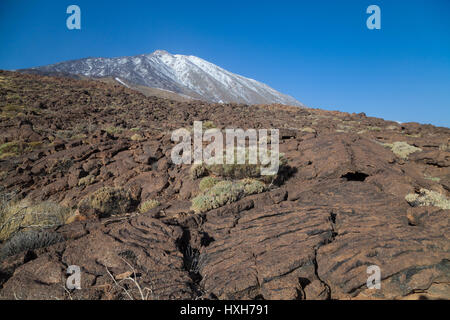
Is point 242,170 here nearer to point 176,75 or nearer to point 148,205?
point 148,205

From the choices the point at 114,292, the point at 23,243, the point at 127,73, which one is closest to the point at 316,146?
the point at 114,292

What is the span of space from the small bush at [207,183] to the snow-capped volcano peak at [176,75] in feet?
274

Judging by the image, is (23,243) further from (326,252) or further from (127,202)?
(326,252)

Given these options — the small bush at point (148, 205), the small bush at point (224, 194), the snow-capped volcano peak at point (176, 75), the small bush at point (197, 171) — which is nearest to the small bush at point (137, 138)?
the small bush at point (197, 171)

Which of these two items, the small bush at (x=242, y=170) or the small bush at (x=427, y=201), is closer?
the small bush at (x=427, y=201)

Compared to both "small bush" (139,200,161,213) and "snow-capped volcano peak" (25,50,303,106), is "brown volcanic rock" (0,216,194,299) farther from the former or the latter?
"snow-capped volcano peak" (25,50,303,106)

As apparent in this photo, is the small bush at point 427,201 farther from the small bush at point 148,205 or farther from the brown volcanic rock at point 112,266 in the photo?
the small bush at point 148,205

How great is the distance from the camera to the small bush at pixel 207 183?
20.2 ft

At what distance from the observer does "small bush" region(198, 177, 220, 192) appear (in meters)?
6.15

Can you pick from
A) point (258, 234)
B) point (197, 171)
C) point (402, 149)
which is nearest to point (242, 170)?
point (197, 171)

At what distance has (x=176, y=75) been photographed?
375 ft

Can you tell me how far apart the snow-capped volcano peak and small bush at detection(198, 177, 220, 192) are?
274ft

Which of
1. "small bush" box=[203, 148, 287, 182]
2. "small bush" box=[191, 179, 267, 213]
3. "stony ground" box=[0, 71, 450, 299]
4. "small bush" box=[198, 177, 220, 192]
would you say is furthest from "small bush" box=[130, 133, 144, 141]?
"small bush" box=[191, 179, 267, 213]
